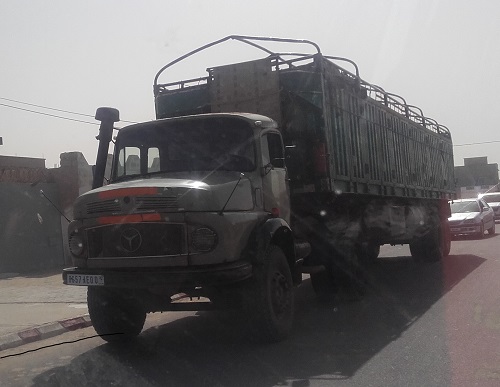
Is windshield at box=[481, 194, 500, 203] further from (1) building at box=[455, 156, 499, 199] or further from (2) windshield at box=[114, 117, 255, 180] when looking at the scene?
(1) building at box=[455, 156, 499, 199]

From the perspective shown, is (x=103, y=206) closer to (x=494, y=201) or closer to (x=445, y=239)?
(x=445, y=239)

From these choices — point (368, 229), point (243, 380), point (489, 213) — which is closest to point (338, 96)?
point (368, 229)

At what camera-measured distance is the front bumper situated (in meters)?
5.79

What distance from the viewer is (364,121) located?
32.8 feet

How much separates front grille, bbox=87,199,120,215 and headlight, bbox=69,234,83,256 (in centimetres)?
34

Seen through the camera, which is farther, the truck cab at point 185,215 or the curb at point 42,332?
the curb at point 42,332

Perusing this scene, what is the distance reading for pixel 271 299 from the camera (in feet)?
21.3

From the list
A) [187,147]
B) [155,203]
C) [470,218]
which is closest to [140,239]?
[155,203]

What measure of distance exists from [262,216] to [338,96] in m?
2.95

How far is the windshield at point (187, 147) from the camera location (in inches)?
270

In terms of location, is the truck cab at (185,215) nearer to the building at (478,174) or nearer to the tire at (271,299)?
the tire at (271,299)

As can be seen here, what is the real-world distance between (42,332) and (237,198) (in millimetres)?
3548

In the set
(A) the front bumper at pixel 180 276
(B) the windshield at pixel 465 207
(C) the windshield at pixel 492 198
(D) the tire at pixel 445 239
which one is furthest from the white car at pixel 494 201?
(A) the front bumper at pixel 180 276

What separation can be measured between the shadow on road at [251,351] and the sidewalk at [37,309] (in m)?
1.36
